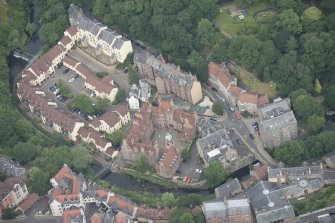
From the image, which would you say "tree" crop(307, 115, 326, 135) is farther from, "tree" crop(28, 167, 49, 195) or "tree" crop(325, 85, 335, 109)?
"tree" crop(28, 167, 49, 195)

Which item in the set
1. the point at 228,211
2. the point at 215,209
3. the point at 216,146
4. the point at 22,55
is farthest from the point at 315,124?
the point at 22,55

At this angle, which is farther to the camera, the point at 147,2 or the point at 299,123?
the point at 147,2

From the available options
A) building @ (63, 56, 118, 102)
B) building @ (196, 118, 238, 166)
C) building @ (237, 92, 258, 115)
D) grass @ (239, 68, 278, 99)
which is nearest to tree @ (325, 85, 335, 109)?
grass @ (239, 68, 278, 99)

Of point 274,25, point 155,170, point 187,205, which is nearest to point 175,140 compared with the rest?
point 155,170

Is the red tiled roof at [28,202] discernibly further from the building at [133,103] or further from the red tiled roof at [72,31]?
the red tiled roof at [72,31]

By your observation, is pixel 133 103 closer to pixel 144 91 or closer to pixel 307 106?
pixel 144 91

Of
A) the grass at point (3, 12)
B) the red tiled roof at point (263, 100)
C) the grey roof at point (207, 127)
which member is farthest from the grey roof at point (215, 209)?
the grass at point (3, 12)

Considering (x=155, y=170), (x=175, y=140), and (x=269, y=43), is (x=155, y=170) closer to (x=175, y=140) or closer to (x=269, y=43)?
(x=175, y=140)
